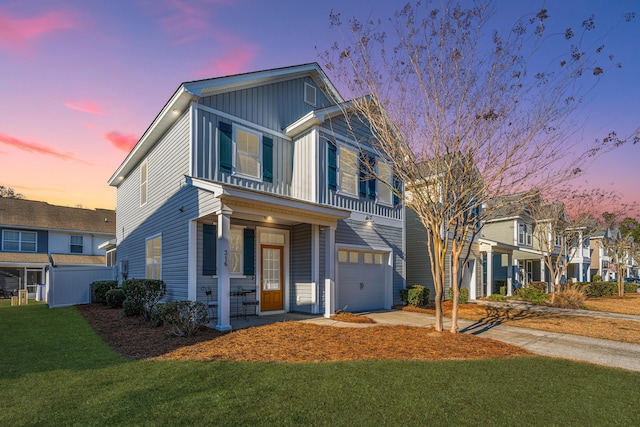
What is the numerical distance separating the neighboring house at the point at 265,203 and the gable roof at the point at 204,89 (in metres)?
0.04

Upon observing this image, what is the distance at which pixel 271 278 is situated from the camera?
1150cm

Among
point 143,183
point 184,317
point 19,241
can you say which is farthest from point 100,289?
point 19,241

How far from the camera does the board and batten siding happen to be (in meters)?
12.5

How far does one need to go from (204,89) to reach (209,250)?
4492 mm

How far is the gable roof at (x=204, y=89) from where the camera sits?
9867 mm

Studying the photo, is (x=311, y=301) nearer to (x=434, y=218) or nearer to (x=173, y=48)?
(x=434, y=218)

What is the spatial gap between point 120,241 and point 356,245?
12189mm

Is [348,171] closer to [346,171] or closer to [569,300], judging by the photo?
[346,171]

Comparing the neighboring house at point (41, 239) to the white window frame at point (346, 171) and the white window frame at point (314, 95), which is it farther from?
the white window frame at point (346, 171)

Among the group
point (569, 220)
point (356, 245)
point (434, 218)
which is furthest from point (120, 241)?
point (569, 220)

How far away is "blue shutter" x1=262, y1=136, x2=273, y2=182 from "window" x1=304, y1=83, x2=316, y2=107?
2.70 m

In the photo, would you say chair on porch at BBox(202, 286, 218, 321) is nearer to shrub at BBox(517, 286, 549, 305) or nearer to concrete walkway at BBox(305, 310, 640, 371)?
concrete walkway at BBox(305, 310, 640, 371)

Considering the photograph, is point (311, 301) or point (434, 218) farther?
point (311, 301)

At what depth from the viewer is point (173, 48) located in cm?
989
